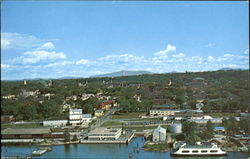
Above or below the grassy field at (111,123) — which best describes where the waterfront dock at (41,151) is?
below

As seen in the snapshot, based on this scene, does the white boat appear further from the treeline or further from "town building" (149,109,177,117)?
"town building" (149,109,177,117)

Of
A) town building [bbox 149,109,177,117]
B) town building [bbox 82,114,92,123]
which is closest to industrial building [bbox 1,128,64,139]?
town building [bbox 82,114,92,123]

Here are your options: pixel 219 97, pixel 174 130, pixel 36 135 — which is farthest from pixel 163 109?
pixel 36 135

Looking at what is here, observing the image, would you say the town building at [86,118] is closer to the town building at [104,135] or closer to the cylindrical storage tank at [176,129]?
the town building at [104,135]

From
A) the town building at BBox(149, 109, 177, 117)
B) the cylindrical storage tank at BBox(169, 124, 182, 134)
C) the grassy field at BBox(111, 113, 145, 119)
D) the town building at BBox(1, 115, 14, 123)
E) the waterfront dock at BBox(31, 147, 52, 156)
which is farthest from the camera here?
the town building at BBox(149, 109, 177, 117)

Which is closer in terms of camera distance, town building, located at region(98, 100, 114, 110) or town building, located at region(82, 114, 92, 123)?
town building, located at region(82, 114, 92, 123)

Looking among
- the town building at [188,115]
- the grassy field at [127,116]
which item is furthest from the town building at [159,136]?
the grassy field at [127,116]

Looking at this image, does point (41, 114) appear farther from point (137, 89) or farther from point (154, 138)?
point (137, 89)
